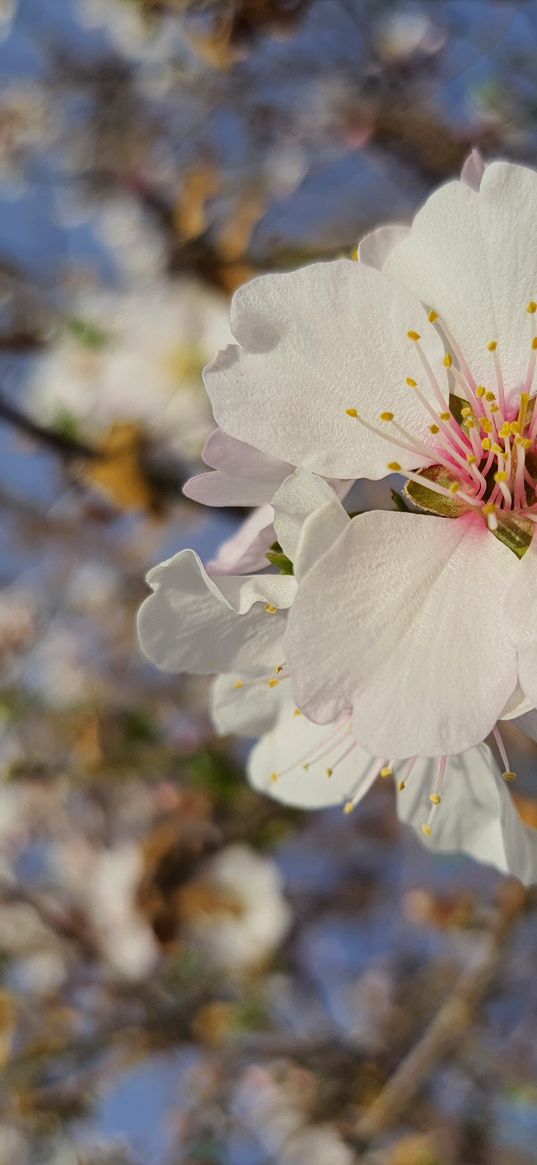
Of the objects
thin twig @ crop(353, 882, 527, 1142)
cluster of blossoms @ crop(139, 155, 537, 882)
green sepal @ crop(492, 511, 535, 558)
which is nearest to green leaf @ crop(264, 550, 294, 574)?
cluster of blossoms @ crop(139, 155, 537, 882)

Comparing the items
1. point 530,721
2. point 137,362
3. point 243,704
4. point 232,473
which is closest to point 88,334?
point 137,362

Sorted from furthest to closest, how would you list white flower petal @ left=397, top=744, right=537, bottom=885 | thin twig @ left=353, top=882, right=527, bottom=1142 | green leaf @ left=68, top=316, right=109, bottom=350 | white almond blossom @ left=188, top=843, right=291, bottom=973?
1. white almond blossom @ left=188, top=843, right=291, bottom=973
2. green leaf @ left=68, top=316, right=109, bottom=350
3. thin twig @ left=353, top=882, right=527, bottom=1142
4. white flower petal @ left=397, top=744, right=537, bottom=885

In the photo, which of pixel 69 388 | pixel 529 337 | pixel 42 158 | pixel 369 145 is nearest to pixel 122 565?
pixel 69 388

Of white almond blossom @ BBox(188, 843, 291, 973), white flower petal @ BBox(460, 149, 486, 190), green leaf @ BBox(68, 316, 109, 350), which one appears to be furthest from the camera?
white almond blossom @ BBox(188, 843, 291, 973)

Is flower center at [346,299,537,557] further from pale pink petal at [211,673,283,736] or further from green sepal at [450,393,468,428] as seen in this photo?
pale pink petal at [211,673,283,736]

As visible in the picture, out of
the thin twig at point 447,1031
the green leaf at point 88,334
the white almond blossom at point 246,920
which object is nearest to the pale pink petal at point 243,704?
the thin twig at point 447,1031

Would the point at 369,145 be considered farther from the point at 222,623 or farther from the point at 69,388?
the point at 222,623

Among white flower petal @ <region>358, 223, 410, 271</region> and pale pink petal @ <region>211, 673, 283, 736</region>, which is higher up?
white flower petal @ <region>358, 223, 410, 271</region>

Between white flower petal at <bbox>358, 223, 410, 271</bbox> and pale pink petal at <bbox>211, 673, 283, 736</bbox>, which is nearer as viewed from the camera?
white flower petal at <bbox>358, 223, 410, 271</bbox>
